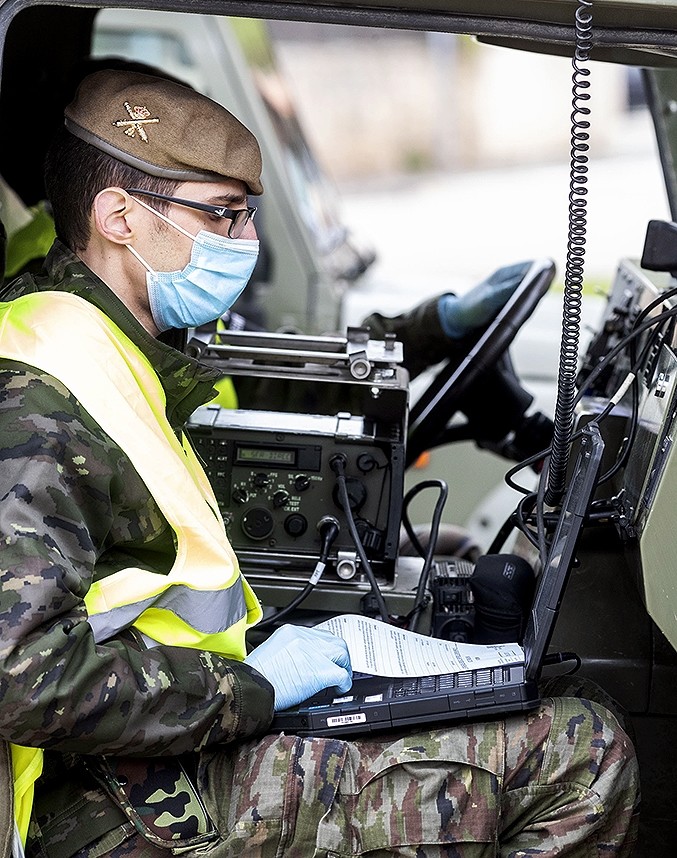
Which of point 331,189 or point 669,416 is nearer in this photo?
point 669,416

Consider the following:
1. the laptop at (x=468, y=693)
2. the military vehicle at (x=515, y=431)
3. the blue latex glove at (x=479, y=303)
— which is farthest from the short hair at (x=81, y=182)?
the blue latex glove at (x=479, y=303)

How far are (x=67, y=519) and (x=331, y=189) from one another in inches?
164

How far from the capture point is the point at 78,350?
1780mm

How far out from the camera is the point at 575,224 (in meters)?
1.75

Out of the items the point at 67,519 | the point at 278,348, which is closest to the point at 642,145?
the point at 278,348

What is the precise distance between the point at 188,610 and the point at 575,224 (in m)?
0.82

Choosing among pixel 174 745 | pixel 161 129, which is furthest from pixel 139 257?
pixel 174 745

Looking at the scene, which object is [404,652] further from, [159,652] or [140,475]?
[140,475]

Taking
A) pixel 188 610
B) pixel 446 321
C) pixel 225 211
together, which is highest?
pixel 225 211

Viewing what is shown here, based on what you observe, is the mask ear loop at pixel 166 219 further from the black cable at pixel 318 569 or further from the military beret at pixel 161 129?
the black cable at pixel 318 569

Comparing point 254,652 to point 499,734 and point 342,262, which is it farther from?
point 342,262

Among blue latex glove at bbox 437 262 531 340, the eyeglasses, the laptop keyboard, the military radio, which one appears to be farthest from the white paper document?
blue latex glove at bbox 437 262 531 340

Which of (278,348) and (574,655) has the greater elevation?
(278,348)

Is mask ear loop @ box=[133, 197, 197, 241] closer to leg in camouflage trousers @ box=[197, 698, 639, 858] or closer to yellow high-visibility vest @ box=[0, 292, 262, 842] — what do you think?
yellow high-visibility vest @ box=[0, 292, 262, 842]
